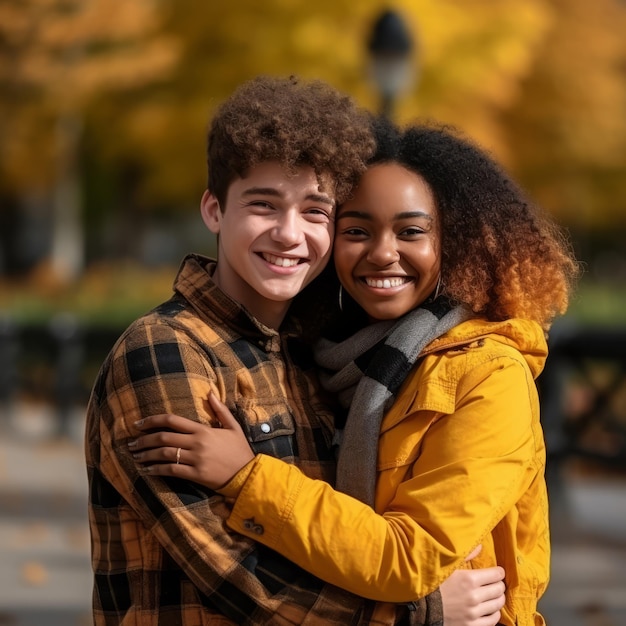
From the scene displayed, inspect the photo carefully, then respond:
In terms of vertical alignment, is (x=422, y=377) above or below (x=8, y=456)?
below

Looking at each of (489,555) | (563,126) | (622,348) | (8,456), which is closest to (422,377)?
(489,555)

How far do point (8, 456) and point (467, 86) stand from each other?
12.6m

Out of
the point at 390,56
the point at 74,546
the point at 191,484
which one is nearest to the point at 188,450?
the point at 191,484

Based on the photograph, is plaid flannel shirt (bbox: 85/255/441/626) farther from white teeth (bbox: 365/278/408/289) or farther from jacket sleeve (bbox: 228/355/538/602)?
white teeth (bbox: 365/278/408/289)

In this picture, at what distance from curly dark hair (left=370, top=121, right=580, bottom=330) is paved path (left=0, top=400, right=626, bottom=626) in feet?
12.8

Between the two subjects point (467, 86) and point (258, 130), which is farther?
point (467, 86)

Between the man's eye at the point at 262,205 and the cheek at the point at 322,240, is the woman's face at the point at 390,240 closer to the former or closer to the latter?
the cheek at the point at 322,240

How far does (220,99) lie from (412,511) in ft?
44.8

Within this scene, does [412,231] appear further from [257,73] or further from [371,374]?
[257,73]

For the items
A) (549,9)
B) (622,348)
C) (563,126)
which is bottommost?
(622,348)

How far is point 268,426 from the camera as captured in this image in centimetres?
274

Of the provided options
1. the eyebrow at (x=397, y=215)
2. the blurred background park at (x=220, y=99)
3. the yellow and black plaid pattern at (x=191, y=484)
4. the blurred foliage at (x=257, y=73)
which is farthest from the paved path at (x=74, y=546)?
the blurred foliage at (x=257, y=73)

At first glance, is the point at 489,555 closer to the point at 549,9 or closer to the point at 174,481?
the point at 174,481

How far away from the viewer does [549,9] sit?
27.3 m
